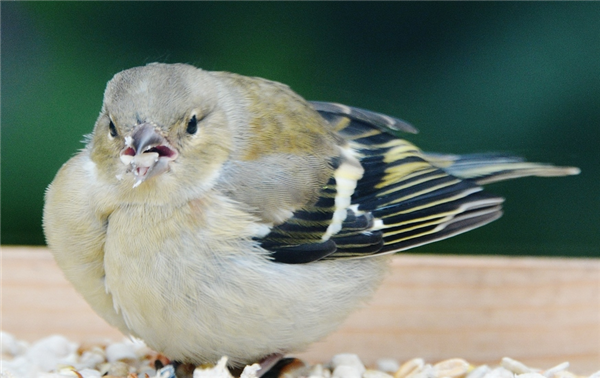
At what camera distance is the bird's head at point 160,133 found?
68.2 inches

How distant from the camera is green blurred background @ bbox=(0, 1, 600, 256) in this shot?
9.66 ft

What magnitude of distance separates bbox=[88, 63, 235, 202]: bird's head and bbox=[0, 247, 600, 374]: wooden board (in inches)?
28.7

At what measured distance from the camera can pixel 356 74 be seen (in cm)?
314

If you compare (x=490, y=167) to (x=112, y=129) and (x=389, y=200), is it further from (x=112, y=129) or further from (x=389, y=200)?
(x=112, y=129)

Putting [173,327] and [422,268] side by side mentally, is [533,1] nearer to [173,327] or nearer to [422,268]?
[422,268]

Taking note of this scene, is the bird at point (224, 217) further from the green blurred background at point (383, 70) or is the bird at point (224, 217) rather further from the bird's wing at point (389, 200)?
the green blurred background at point (383, 70)

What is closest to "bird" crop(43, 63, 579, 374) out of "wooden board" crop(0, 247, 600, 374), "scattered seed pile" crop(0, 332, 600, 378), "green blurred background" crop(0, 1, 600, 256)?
"scattered seed pile" crop(0, 332, 600, 378)

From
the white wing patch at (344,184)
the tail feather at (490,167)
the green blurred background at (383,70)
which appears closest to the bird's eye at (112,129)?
the white wing patch at (344,184)

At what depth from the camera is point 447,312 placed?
2465mm

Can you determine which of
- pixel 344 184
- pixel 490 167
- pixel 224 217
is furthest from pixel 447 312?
pixel 224 217

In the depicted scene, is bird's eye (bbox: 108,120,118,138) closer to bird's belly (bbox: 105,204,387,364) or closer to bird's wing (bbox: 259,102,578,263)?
Answer: bird's belly (bbox: 105,204,387,364)

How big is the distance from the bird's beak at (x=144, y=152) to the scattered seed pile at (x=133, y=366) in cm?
54

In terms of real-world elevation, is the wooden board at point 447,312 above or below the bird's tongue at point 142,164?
below

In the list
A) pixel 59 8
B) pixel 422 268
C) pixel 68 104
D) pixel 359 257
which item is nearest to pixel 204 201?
pixel 359 257
